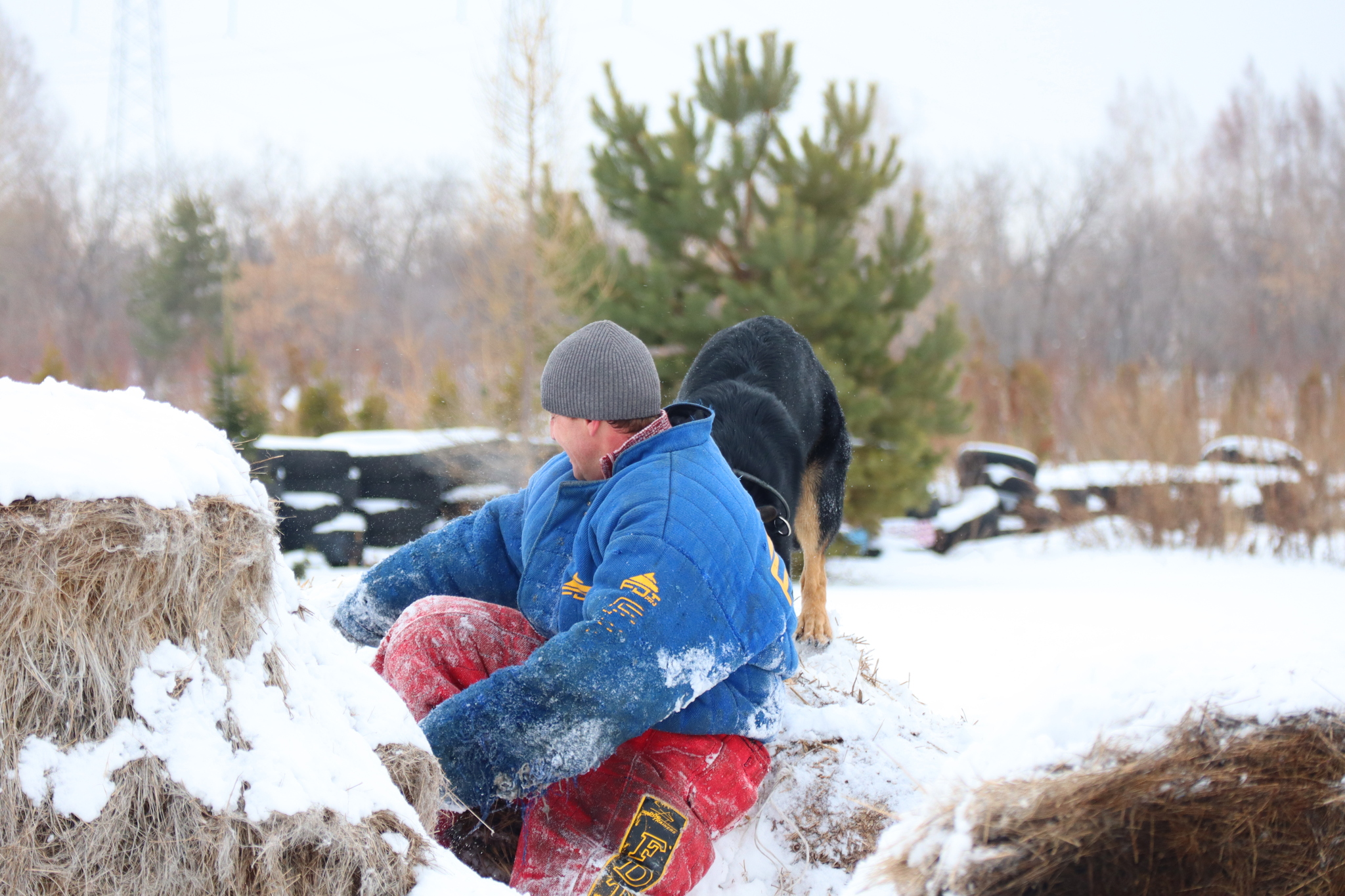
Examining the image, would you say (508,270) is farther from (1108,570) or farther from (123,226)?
(123,226)

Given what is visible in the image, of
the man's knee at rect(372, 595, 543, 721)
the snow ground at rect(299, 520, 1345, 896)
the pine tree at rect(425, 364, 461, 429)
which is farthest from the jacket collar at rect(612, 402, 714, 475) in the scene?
the pine tree at rect(425, 364, 461, 429)

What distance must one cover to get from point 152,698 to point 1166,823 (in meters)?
1.56

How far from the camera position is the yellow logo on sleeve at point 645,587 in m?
1.98

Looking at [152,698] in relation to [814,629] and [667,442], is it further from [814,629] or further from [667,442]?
[814,629]

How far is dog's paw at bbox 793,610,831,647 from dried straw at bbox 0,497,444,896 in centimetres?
310

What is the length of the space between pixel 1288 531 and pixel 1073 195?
28013 mm

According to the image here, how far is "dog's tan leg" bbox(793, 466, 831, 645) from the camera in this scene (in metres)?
4.46

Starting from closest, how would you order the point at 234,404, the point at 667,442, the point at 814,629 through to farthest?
the point at 667,442, the point at 814,629, the point at 234,404

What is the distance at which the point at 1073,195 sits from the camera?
3456cm

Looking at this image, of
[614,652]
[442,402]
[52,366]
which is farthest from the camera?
[52,366]

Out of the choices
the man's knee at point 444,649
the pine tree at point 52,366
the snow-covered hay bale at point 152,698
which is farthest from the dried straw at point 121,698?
the pine tree at point 52,366

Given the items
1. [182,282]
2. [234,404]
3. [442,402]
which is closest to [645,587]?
[234,404]

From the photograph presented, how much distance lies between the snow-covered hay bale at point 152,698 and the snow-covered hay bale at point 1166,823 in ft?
3.04

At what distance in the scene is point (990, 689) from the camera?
4785 millimetres
